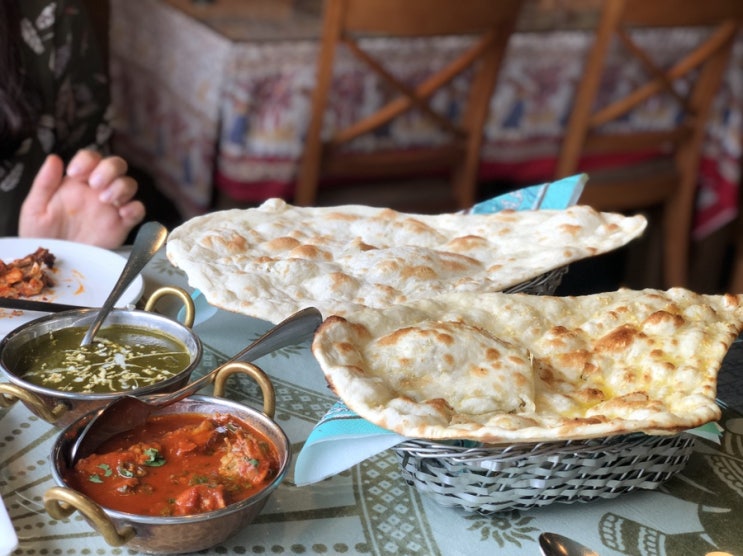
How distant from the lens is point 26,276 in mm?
1663

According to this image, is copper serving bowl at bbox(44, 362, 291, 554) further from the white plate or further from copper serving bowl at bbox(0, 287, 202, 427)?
the white plate

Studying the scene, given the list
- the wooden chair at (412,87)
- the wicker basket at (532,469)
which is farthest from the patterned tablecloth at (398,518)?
the wooden chair at (412,87)

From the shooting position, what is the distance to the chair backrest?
377 centimetres

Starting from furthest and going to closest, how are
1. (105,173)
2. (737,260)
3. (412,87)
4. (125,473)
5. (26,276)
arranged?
(737,260) < (412,87) < (105,173) < (26,276) < (125,473)

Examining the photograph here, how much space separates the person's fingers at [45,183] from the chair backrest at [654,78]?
91.3 inches

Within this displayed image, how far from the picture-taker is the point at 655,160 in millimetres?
4250

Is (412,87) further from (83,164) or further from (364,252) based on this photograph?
(364,252)

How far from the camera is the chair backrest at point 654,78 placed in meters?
3.77

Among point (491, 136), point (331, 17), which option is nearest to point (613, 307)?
point (331, 17)

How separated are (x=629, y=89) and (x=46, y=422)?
133 inches

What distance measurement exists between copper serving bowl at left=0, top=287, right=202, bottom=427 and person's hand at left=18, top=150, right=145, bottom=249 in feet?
2.44

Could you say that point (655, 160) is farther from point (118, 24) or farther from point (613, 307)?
point (613, 307)

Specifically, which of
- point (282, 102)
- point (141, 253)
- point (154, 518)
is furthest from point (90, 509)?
point (282, 102)

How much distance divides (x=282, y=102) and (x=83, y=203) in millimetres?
1381
